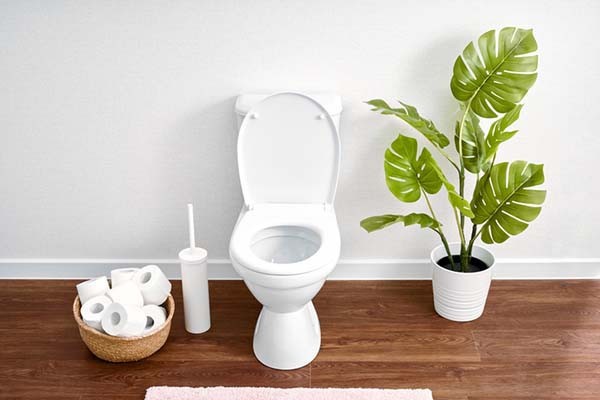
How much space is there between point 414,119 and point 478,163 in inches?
11.9

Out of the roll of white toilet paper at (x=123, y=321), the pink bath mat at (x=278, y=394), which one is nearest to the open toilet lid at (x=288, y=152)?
the roll of white toilet paper at (x=123, y=321)

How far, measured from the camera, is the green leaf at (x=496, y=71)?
2.38 meters

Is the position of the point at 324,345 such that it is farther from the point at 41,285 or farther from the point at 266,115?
the point at 41,285

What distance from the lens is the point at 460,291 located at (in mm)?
2598

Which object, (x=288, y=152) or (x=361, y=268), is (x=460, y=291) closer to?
(x=361, y=268)

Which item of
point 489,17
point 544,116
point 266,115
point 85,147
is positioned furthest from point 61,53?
point 544,116

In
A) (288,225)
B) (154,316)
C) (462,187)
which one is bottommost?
(154,316)

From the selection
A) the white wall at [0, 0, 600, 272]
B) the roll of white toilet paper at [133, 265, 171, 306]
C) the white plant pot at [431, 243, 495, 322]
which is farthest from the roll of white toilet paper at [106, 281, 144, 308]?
the white plant pot at [431, 243, 495, 322]

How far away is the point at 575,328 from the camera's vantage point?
2.61m

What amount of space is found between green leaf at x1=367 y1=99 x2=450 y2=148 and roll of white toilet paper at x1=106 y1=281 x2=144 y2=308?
1094 mm

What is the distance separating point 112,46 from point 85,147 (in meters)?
0.44

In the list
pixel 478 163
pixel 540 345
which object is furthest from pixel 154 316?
pixel 540 345

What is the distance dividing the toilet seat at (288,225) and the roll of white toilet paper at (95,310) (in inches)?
20.2

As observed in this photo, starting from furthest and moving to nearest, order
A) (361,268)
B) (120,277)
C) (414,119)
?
1. (361,268)
2. (120,277)
3. (414,119)
